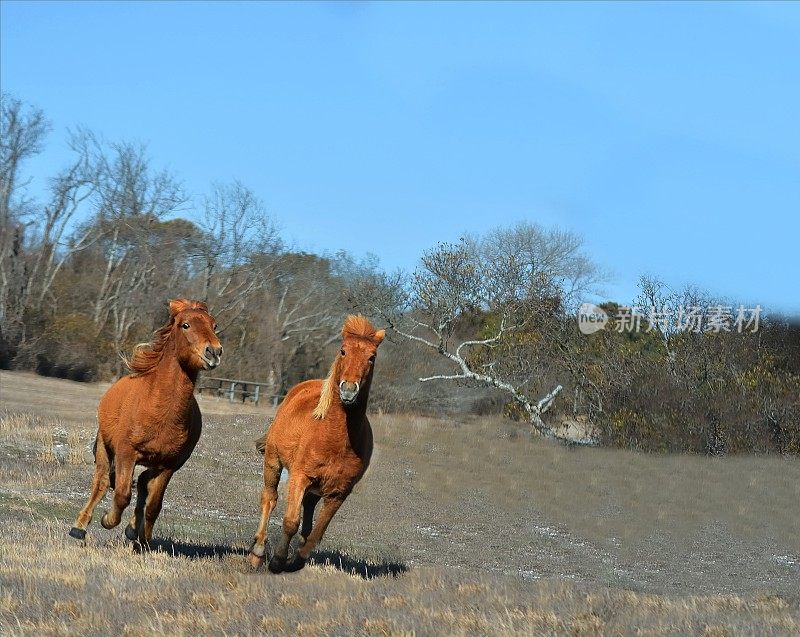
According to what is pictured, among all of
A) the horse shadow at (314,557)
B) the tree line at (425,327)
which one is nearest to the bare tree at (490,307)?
the tree line at (425,327)

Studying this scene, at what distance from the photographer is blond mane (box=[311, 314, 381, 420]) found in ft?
29.8

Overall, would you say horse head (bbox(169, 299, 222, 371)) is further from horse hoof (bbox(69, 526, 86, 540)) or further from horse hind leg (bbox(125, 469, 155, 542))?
horse hoof (bbox(69, 526, 86, 540))

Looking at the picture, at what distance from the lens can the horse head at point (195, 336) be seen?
9125 mm

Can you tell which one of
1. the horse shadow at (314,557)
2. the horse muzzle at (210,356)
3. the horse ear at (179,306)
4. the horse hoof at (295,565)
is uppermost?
the horse ear at (179,306)

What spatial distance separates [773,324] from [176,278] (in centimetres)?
2964

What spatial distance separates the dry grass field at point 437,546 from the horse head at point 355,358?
5.56 feet

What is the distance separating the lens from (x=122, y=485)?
9469 millimetres

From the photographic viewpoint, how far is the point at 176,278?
47781 millimetres

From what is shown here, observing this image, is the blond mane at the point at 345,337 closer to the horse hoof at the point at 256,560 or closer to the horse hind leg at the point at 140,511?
the horse hoof at the point at 256,560

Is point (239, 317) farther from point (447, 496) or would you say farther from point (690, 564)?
point (690, 564)

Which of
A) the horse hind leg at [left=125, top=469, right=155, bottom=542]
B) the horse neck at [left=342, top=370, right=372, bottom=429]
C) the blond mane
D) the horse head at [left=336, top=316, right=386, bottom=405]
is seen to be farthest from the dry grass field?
the horse head at [left=336, top=316, right=386, bottom=405]

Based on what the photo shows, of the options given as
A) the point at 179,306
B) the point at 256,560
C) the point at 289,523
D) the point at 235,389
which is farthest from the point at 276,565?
the point at 235,389

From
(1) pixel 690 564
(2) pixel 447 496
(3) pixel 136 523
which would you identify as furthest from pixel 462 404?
(3) pixel 136 523

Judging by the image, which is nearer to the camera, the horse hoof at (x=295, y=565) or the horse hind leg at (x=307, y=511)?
the horse hoof at (x=295, y=565)
